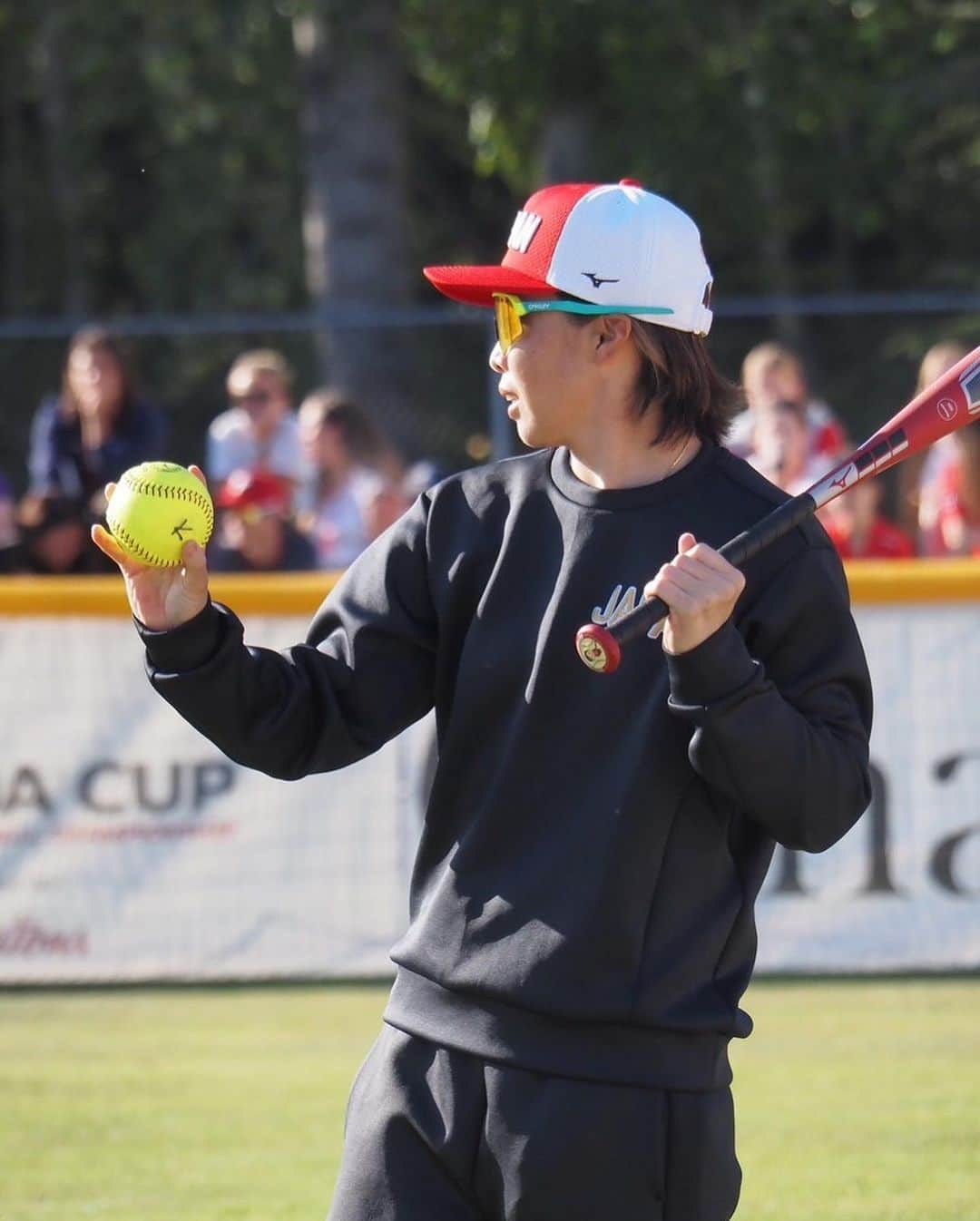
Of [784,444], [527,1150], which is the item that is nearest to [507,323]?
[527,1150]

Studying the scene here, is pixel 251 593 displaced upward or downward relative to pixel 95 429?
downward

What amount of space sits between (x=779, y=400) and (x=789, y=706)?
6.61 meters

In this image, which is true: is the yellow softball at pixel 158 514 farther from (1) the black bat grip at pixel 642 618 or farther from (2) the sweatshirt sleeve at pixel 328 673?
(1) the black bat grip at pixel 642 618

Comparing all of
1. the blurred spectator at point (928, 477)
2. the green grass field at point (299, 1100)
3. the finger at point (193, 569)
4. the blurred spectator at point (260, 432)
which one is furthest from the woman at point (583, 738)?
the blurred spectator at point (260, 432)

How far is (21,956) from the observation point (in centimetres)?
826

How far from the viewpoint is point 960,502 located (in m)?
9.57

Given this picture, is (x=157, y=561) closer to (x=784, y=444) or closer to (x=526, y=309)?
(x=526, y=309)

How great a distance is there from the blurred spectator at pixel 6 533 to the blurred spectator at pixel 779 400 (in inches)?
136

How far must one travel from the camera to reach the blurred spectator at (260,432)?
414 inches

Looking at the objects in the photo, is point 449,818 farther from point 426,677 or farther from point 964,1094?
point 964,1094

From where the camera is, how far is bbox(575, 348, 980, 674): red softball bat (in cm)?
296

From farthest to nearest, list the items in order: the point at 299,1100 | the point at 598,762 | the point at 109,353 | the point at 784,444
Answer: the point at 109,353 < the point at 784,444 < the point at 299,1100 < the point at 598,762

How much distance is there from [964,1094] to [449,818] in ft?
12.2

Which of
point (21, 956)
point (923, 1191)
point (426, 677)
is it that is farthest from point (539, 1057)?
point (21, 956)
